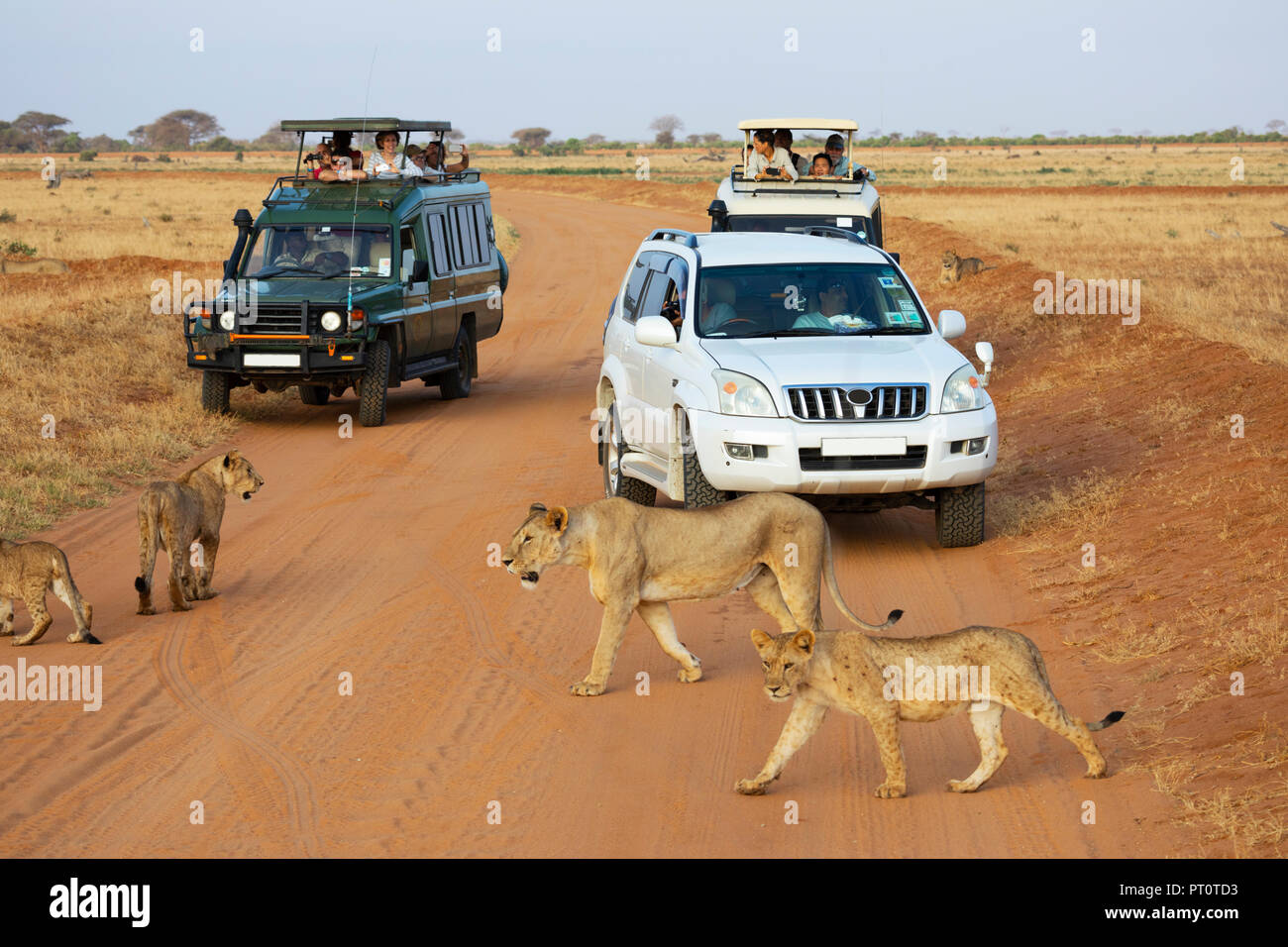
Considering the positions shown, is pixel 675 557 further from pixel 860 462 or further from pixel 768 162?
pixel 768 162

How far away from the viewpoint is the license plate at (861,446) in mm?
9148

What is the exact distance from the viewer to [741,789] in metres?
5.96

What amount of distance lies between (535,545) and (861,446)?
9.44 feet

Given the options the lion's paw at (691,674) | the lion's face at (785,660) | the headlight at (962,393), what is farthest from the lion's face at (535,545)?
the headlight at (962,393)

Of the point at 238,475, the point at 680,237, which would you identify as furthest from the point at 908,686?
the point at 680,237

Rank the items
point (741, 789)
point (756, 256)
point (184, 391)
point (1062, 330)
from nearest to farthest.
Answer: point (741, 789), point (756, 256), point (184, 391), point (1062, 330)

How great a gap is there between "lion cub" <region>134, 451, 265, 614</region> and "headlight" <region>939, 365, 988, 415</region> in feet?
14.4

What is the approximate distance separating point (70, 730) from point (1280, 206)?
43.0m

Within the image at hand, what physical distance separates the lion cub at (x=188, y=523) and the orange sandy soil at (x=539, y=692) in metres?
0.24

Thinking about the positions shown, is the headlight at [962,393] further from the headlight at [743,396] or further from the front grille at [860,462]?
the headlight at [743,396]

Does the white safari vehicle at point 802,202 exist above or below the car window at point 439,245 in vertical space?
above

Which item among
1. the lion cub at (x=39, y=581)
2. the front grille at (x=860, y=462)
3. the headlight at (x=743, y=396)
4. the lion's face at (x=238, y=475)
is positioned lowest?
the lion cub at (x=39, y=581)

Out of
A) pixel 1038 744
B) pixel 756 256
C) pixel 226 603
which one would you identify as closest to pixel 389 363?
pixel 756 256
